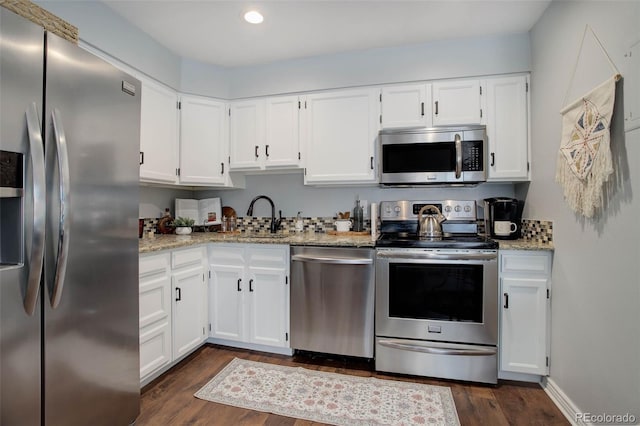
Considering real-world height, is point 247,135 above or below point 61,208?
above

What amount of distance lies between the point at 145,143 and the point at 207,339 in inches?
66.7

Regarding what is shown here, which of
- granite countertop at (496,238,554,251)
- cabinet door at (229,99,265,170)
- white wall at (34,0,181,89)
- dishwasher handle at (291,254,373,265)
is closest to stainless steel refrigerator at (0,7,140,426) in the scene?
white wall at (34,0,181,89)

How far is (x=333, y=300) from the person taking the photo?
2.24 meters

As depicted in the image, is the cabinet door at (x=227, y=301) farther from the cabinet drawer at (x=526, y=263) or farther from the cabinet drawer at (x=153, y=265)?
the cabinet drawer at (x=526, y=263)

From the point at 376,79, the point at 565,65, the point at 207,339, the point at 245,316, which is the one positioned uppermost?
the point at 376,79

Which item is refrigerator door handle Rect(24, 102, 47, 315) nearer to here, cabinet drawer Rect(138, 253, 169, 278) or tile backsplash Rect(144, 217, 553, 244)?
cabinet drawer Rect(138, 253, 169, 278)

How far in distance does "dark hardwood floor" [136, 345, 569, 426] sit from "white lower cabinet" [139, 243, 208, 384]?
15cm

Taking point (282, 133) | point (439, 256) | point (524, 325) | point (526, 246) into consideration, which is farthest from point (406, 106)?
point (524, 325)

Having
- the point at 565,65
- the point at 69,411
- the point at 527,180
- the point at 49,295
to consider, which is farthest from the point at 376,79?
the point at 69,411

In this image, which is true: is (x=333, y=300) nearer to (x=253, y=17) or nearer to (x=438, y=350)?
(x=438, y=350)

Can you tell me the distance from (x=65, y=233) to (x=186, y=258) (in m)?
1.19

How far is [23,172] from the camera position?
3.31 feet

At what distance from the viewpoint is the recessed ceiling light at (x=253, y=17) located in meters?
2.06

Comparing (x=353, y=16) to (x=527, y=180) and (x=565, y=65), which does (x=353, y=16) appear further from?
(x=527, y=180)
